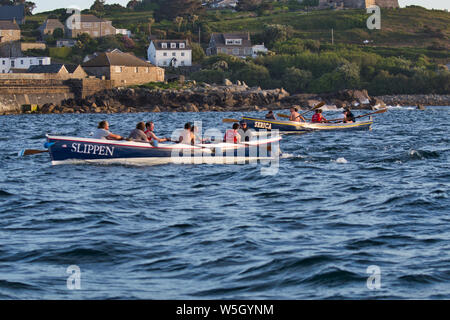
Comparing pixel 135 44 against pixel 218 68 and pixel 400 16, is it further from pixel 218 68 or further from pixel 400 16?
pixel 400 16

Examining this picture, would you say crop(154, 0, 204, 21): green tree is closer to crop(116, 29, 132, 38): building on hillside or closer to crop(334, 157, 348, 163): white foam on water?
crop(116, 29, 132, 38): building on hillside

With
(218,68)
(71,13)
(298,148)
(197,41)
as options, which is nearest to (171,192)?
(298,148)

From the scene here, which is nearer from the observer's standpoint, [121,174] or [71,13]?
[121,174]

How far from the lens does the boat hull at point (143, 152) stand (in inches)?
822

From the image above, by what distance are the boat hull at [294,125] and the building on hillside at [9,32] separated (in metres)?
101

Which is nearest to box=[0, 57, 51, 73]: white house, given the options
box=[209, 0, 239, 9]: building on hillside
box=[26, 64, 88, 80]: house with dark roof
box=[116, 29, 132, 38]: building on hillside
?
box=[26, 64, 88, 80]: house with dark roof

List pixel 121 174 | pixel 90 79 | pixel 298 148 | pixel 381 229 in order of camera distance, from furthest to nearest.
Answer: pixel 90 79 < pixel 298 148 < pixel 121 174 < pixel 381 229

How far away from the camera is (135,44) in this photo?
408 ft

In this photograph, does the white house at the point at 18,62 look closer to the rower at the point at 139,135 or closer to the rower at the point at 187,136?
the rower at the point at 187,136

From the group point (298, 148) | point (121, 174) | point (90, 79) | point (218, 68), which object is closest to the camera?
point (121, 174)

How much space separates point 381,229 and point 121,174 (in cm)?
1027

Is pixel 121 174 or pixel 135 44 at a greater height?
pixel 135 44

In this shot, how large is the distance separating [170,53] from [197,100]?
106ft

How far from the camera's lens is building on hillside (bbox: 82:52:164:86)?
89062mm
